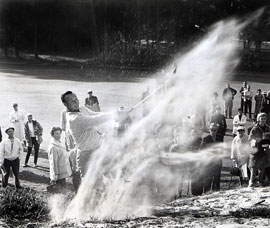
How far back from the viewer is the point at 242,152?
11.2m

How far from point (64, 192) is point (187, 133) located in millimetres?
3230

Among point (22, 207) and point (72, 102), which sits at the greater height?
point (72, 102)

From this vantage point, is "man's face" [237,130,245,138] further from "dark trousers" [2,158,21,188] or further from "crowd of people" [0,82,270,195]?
"dark trousers" [2,158,21,188]

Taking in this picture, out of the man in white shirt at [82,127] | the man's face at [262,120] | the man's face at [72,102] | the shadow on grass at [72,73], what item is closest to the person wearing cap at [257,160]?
the man's face at [262,120]

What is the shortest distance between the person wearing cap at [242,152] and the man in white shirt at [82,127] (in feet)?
14.9

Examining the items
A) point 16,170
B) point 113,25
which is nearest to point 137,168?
point 16,170

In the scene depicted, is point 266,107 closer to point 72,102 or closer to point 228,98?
Answer: point 228,98

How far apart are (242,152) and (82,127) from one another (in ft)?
16.6

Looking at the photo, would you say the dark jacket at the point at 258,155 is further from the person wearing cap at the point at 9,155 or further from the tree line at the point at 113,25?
the tree line at the point at 113,25

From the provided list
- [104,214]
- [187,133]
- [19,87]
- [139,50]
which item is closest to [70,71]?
[139,50]

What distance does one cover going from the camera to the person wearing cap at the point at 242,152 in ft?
36.7

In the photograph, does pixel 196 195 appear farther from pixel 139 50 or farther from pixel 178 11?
pixel 139 50

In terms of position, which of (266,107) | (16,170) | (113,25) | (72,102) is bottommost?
(16,170)

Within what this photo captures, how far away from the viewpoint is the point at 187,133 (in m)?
11.3
